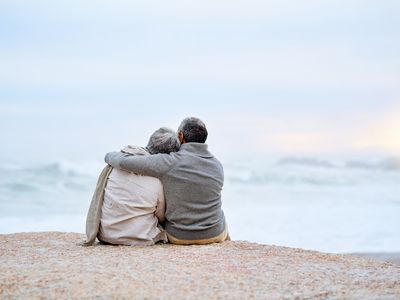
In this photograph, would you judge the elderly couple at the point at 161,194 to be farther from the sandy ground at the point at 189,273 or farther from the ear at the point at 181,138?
the sandy ground at the point at 189,273

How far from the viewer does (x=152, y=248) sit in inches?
262

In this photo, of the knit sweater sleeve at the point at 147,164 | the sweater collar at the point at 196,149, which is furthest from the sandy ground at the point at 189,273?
the sweater collar at the point at 196,149

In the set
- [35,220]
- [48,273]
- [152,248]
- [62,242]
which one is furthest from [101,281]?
[35,220]

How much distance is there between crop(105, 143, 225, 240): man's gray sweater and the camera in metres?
6.84

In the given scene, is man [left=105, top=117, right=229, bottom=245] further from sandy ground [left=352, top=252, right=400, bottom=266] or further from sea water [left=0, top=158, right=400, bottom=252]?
sea water [left=0, top=158, right=400, bottom=252]

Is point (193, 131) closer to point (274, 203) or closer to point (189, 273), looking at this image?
point (189, 273)

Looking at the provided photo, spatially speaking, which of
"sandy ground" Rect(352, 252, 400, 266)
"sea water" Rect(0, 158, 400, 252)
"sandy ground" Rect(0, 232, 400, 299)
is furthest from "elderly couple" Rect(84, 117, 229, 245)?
"sea water" Rect(0, 158, 400, 252)

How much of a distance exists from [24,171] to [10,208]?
28.5 ft

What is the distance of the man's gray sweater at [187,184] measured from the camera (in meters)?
6.84

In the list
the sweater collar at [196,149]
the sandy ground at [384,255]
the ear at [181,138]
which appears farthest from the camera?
the sandy ground at [384,255]

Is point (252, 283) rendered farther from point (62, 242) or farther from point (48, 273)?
point (62, 242)

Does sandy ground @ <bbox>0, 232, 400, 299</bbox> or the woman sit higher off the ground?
the woman

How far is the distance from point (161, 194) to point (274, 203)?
52.5 ft

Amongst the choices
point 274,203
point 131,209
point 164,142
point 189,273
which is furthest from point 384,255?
point 274,203
